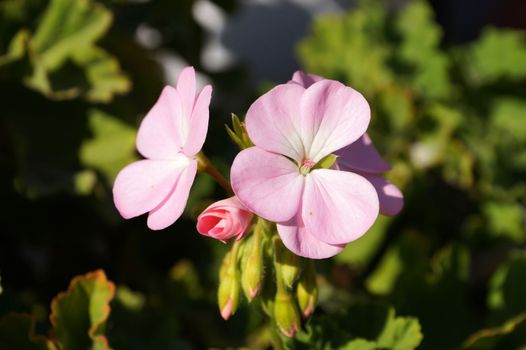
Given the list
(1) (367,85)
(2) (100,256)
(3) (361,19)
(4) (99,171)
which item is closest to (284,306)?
(4) (99,171)

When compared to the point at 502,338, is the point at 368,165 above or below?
above

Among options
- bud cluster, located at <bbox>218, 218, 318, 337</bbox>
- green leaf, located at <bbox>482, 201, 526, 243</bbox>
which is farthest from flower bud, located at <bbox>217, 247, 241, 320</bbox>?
green leaf, located at <bbox>482, 201, 526, 243</bbox>

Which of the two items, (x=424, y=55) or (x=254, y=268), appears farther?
(x=424, y=55)

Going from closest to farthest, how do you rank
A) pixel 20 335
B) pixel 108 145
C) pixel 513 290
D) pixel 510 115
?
1. pixel 20 335
2. pixel 513 290
3. pixel 108 145
4. pixel 510 115

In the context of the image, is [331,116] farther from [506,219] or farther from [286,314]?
[506,219]

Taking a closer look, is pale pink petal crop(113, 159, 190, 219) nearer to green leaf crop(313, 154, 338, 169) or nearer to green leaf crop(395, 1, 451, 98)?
green leaf crop(313, 154, 338, 169)

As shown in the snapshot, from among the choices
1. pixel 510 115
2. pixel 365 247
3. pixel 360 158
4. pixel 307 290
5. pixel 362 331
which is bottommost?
pixel 365 247

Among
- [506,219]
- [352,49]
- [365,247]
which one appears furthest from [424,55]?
[365,247]
